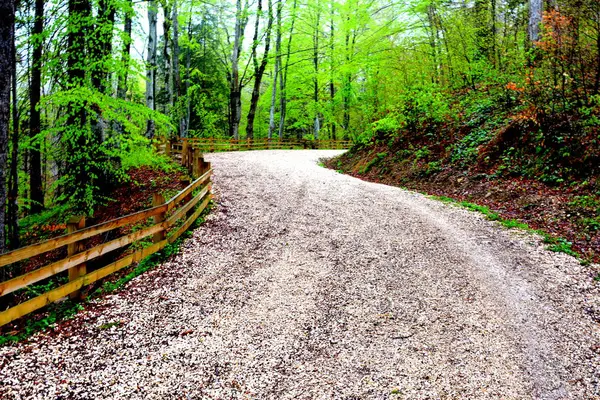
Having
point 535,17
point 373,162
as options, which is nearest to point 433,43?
point 535,17

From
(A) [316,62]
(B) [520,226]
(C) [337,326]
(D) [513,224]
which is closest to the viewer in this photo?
(C) [337,326]

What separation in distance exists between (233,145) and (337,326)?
65.2ft

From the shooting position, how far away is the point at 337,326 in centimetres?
447

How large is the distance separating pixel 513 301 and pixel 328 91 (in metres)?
30.8

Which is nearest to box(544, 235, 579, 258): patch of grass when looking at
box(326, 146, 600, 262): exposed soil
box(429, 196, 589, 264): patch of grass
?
box(429, 196, 589, 264): patch of grass

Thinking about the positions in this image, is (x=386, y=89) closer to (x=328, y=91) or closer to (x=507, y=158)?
(x=507, y=158)

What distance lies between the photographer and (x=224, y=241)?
23.6 feet

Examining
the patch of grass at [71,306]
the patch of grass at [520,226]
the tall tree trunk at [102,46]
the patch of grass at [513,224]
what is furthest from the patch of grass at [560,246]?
the tall tree trunk at [102,46]

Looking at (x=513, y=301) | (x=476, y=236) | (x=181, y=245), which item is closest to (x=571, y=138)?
(x=476, y=236)

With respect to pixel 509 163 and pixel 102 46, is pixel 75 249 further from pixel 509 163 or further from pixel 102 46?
pixel 509 163

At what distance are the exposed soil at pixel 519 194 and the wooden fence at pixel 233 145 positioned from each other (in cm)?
848

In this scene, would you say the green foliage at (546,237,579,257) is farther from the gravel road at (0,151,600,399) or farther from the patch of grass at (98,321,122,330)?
the patch of grass at (98,321,122,330)

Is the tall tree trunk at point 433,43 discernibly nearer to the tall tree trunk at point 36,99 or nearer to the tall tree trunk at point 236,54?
the tall tree trunk at point 236,54

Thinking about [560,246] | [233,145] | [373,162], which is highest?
[233,145]
